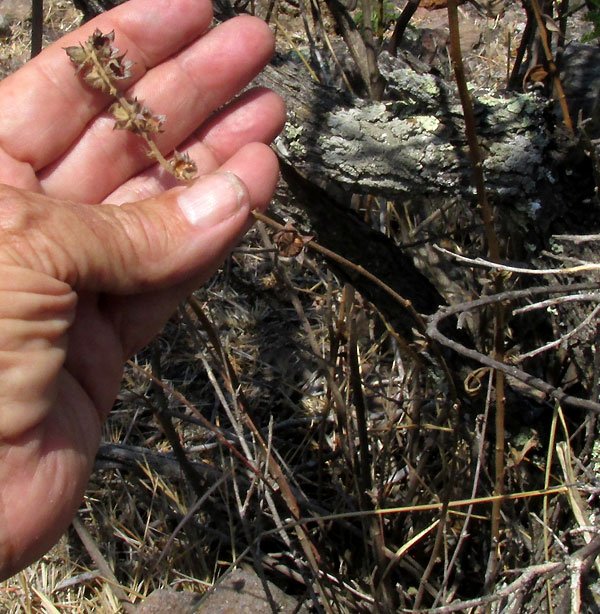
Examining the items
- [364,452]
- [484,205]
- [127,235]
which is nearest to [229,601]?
[364,452]

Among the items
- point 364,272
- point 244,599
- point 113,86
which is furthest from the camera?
point 244,599

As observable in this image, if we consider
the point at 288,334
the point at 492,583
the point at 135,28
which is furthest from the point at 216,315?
the point at 492,583

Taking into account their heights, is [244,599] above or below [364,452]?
below

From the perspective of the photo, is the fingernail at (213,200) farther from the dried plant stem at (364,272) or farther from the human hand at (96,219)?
the dried plant stem at (364,272)

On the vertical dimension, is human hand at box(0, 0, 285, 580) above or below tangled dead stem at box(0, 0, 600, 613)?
above

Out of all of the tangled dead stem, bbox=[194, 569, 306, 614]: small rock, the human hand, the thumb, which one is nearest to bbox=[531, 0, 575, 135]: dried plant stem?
the tangled dead stem

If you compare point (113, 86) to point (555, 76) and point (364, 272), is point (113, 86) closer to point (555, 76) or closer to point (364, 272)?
point (364, 272)

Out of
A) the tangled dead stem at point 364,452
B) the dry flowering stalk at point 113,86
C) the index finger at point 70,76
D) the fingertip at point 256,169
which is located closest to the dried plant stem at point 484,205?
the tangled dead stem at point 364,452

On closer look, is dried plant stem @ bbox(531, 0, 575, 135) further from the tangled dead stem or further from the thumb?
the thumb
